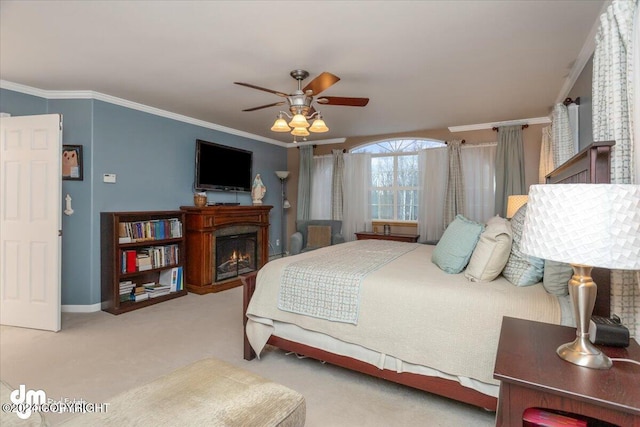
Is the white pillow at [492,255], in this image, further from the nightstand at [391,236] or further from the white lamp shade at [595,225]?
the nightstand at [391,236]

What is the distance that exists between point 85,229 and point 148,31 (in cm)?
235

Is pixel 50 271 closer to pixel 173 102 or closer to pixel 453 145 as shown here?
pixel 173 102

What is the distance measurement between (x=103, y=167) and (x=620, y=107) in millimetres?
4344

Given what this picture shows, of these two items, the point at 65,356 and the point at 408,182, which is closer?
the point at 65,356

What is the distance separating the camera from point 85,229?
3537 mm

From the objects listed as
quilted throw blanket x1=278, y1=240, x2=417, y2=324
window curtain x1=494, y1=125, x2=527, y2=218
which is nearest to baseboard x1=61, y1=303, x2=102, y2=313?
quilted throw blanket x1=278, y1=240, x2=417, y2=324

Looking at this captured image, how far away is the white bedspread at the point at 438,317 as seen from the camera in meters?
1.65

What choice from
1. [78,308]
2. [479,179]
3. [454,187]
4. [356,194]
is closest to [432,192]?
[454,187]

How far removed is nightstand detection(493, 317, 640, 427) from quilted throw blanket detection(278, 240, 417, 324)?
98 cm

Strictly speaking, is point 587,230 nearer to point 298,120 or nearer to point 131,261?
point 298,120

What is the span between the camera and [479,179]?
488cm

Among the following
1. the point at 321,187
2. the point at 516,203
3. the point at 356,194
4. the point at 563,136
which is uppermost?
the point at 563,136

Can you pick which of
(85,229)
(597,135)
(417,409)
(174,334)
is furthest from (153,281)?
(597,135)

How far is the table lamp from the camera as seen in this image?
935mm
